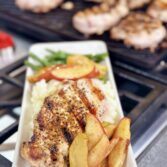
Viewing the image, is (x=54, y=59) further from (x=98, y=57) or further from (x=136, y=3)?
(x=136, y=3)

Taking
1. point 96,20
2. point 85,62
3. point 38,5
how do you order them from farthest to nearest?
point 38,5, point 96,20, point 85,62

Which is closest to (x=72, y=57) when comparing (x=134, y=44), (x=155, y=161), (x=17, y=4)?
(x=134, y=44)

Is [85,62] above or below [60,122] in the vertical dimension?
below

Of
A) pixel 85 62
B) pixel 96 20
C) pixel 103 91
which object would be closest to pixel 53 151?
pixel 103 91

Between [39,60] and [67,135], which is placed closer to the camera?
[67,135]

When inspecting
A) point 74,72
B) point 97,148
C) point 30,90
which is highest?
point 97,148

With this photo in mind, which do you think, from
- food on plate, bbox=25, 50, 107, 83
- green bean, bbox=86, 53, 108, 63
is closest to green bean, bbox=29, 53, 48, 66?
food on plate, bbox=25, 50, 107, 83

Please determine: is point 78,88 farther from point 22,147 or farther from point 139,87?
point 139,87
